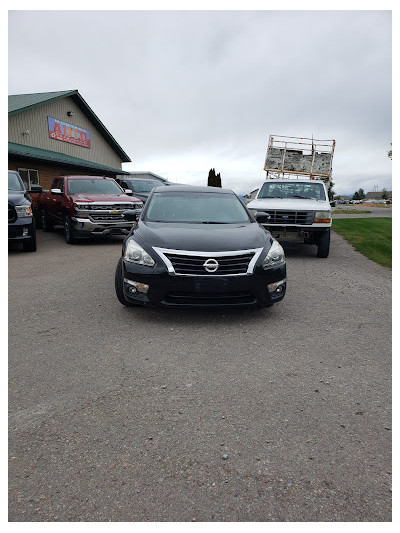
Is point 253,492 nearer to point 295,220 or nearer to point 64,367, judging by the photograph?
point 64,367

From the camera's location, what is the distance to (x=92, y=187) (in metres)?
12.4

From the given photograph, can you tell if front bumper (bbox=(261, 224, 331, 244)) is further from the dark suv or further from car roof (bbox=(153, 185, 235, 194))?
the dark suv

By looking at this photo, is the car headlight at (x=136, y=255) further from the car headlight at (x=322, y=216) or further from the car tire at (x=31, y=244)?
the car tire at (x=31, y=244)

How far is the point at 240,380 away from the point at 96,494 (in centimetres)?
148

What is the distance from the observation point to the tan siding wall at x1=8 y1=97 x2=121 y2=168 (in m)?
19.9

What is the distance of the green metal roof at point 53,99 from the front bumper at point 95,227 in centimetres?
1120

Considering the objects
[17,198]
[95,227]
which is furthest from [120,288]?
[95,227]

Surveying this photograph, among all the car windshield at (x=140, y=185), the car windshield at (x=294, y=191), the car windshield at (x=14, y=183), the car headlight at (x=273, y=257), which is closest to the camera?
the car headlight at (x=273, y=257)

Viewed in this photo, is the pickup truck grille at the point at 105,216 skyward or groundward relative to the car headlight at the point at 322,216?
skyward

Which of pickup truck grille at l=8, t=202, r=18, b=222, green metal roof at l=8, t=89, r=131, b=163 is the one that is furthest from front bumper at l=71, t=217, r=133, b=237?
green metal roof at l=8, t=89, r=131, b=163

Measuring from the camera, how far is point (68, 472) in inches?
82.5

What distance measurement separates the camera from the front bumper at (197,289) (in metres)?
4.27

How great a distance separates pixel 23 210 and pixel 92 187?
2.91 metres

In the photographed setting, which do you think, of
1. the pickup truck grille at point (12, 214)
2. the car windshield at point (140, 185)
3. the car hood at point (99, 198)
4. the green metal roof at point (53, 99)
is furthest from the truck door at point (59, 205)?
the green metal roof at point (53, 99)
